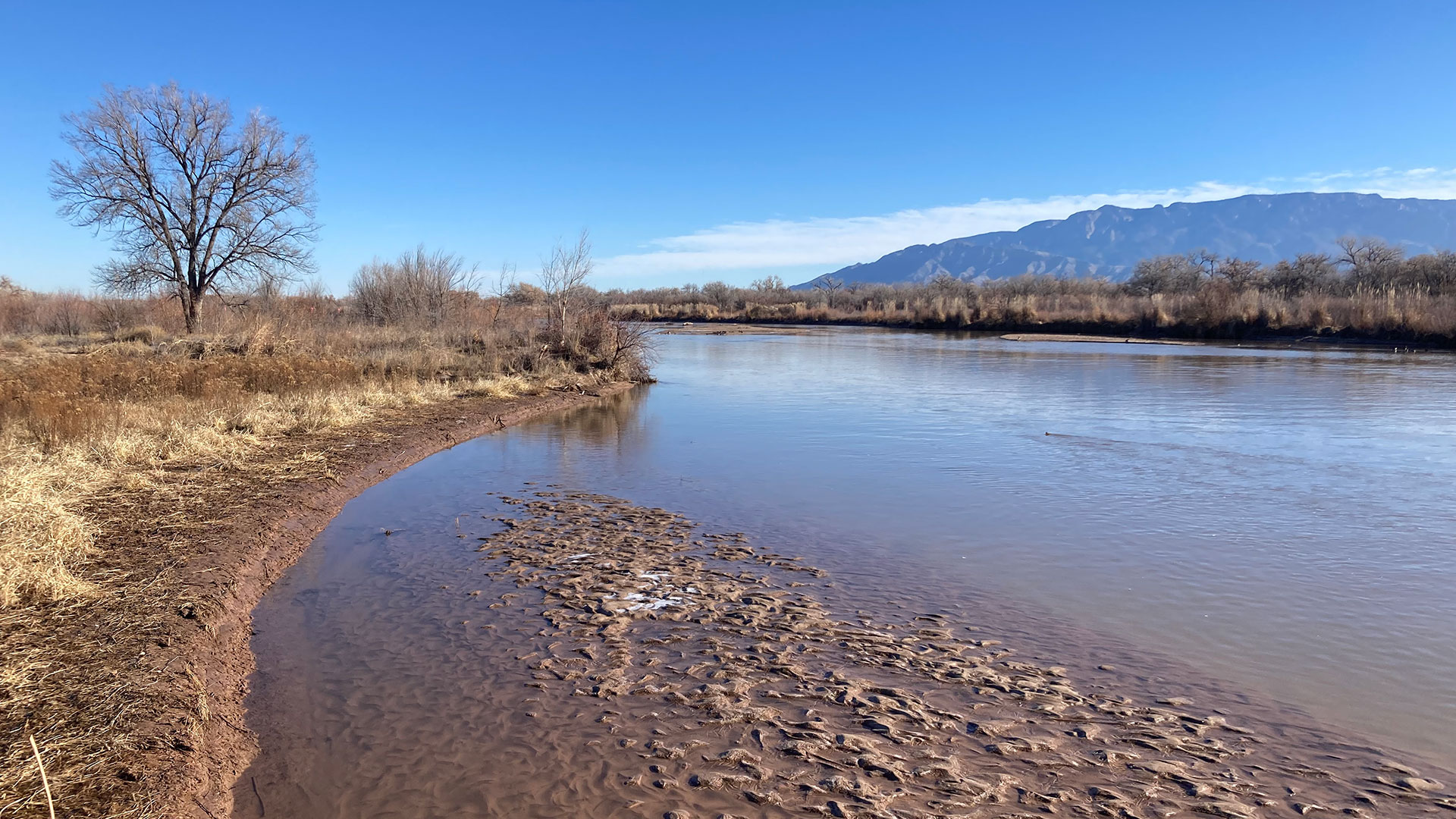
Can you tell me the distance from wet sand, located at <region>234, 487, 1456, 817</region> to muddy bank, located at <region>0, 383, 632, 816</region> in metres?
0.34

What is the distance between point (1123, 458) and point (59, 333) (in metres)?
39.0

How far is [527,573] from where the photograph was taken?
7281 mm

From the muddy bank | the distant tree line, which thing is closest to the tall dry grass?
the muddy bank

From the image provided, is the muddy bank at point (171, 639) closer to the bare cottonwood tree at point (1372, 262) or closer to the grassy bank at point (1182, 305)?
the grassy bank at point (1182, 305)

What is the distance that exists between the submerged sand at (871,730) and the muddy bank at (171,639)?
5.74 ft

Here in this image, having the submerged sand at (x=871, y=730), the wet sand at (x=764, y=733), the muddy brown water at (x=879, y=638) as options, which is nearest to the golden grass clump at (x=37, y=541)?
the muddy brown water at (x=879, y=638)

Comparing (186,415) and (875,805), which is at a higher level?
(186,415)

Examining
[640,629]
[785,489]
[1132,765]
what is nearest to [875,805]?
[1132,765]

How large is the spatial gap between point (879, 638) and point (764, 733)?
5.25 ft

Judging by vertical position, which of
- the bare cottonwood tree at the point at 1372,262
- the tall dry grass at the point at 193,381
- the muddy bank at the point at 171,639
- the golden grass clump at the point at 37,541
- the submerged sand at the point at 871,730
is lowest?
the submerged sand at the point at 871,730

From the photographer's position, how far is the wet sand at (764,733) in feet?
13.0

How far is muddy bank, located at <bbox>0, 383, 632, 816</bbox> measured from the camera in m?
3.79

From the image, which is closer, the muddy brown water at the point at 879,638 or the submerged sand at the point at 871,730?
the submerged sand at the point at 871,730

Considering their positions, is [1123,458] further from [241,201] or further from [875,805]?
[241,201]
